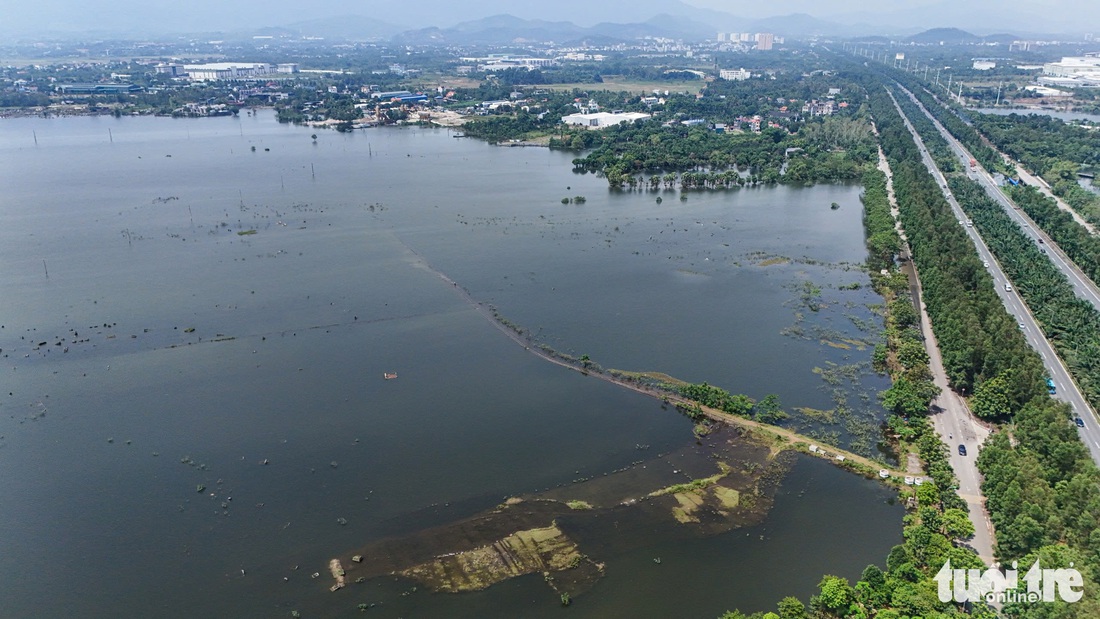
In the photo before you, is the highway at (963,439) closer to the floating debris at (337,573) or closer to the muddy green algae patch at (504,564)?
the muddy green algae patch at (504,564)

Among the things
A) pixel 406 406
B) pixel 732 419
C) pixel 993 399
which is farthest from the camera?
pixel 406 406

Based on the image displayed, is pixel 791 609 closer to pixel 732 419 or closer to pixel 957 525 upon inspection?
pixel 957 525

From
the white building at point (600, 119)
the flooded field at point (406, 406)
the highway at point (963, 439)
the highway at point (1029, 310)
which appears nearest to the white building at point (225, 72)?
the white building at point (600, 119)

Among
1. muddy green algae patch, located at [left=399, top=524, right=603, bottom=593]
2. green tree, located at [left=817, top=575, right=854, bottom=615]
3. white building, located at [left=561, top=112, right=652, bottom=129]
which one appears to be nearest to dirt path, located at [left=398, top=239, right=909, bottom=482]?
green tree, located at [left=817, top=575, right=854, bottom=615]

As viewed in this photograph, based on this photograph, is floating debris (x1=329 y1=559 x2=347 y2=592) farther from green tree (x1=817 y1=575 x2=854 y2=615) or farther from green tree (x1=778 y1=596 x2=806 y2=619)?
green tree (x1=817 y1=575 x2=854 y2=615)

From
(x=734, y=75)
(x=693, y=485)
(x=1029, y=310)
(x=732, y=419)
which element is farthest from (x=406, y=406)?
(x=734, y=75)

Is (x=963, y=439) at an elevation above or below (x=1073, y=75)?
below
